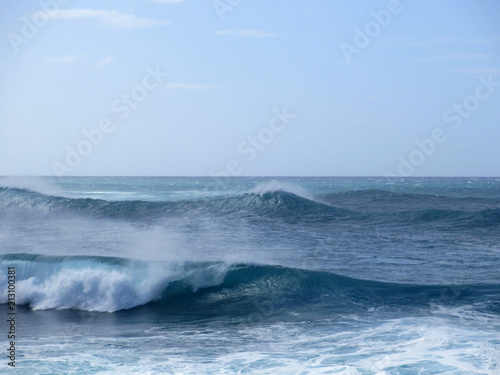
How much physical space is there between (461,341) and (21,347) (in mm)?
5735

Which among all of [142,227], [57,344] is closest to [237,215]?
[142,227]

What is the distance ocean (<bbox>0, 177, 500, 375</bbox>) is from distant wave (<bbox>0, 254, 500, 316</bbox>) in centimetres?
3

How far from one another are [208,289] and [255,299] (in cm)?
107

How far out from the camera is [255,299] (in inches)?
394

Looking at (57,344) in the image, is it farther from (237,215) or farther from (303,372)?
(237,215)

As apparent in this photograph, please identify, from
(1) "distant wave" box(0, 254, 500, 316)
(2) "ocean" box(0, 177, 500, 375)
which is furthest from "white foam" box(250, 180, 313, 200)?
(1) "distant wave" box(0, 254, 500, 316)

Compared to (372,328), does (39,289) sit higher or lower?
higher

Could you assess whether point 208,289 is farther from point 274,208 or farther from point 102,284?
point 274,208

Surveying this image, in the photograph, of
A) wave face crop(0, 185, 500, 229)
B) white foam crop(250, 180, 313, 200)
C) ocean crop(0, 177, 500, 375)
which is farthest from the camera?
white foam crop(250, 180, 313, 200)

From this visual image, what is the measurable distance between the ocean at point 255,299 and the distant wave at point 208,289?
3 cm

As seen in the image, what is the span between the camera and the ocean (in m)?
6.48

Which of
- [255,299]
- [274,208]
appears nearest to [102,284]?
[255,299]

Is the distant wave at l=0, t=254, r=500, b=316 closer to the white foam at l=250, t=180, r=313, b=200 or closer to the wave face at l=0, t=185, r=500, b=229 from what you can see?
the wave face at l=0, t=185, r=500, b=229

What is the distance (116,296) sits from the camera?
9.64 meters
